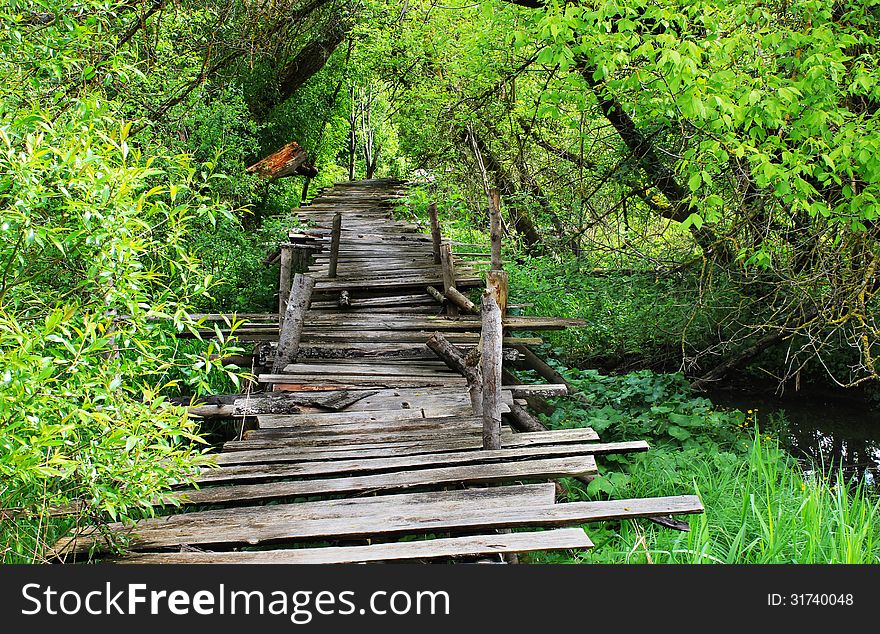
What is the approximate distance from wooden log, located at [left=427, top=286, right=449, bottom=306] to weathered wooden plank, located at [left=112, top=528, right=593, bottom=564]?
6008 millimetres

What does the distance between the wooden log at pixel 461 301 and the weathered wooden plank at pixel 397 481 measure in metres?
4.57

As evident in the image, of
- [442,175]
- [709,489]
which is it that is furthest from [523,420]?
[442,175]

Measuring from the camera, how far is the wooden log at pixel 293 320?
753cm

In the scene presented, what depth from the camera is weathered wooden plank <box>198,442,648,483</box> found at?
4.94 metres

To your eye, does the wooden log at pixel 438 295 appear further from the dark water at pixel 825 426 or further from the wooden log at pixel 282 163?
the wooden log at pixel 282 163

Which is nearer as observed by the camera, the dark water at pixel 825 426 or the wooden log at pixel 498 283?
the wooden log at pixel 498 283

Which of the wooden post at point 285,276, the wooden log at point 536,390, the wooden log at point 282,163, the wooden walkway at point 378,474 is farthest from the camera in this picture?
the wooden log at point 282,163

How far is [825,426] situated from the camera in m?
9.00

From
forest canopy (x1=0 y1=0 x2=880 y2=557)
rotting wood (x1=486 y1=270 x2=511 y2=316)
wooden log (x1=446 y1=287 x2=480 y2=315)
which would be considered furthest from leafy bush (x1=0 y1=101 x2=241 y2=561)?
wooden log (x1=446 y1=287 x2=480 y2=315)

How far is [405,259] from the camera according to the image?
40.1ft

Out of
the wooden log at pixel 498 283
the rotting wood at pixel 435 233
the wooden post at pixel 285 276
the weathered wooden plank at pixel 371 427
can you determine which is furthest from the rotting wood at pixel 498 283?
the rotting wood at pixel 435 233

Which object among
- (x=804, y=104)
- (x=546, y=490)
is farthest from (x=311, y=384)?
(x=804, y=104)

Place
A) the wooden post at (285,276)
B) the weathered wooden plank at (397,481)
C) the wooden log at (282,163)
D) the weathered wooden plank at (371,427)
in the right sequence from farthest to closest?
1. the wooden log at (282,163)
2. the wooden post at (285,276)
3. the weathered wooden plank at (371,427)
4. the weathered wooden plank at (397,481)
